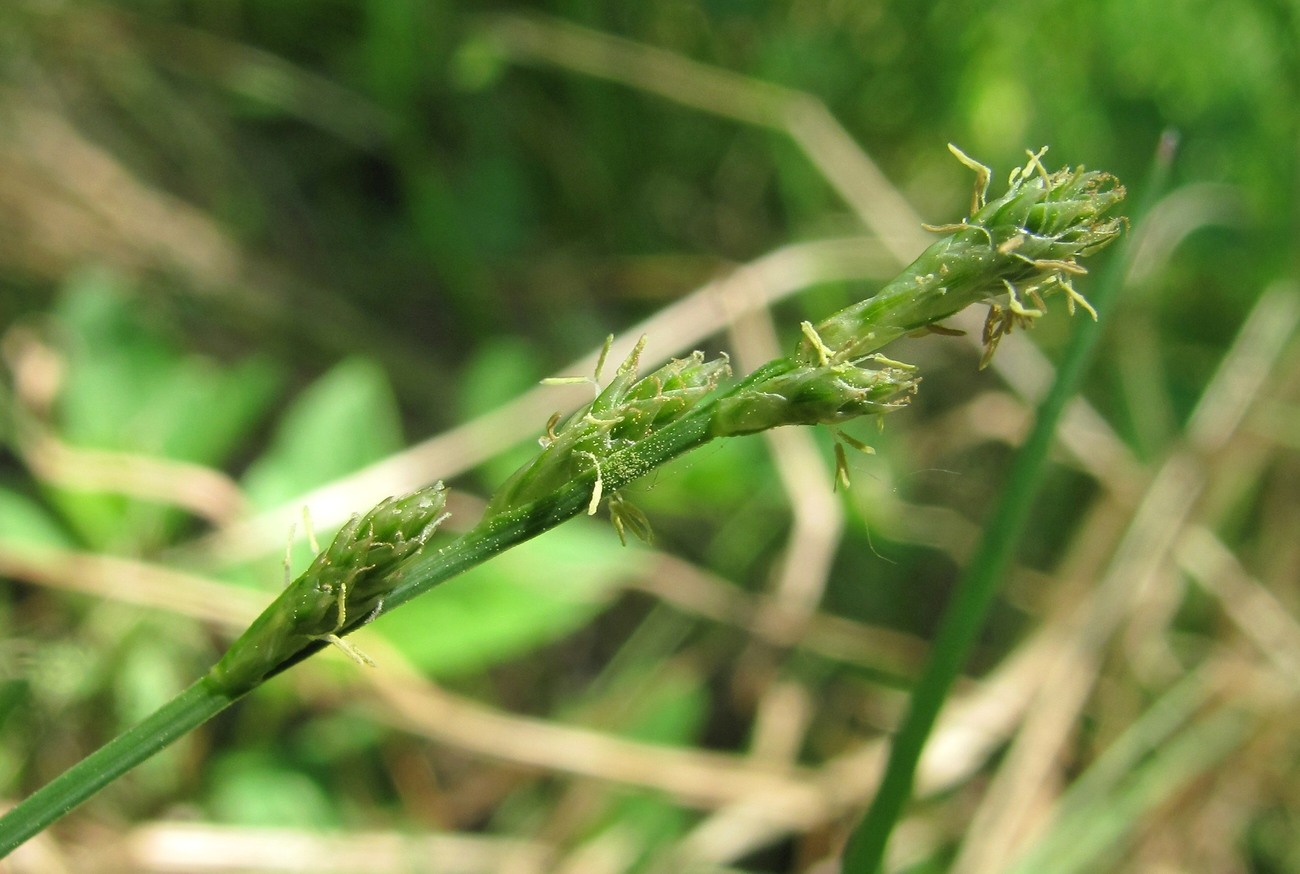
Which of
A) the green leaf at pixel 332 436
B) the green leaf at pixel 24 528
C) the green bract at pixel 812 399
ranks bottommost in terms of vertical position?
the green bract at pixel 812 399

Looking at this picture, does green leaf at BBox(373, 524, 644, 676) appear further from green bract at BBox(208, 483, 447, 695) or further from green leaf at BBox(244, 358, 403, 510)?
green bract at BBox(208, 483, 447, 695)

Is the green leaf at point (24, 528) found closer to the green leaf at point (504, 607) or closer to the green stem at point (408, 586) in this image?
the green leaf at point (504, 607)

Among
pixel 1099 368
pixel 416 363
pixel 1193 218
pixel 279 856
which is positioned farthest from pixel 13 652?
pixel 1193 218

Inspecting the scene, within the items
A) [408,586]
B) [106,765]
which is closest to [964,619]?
[408,586]

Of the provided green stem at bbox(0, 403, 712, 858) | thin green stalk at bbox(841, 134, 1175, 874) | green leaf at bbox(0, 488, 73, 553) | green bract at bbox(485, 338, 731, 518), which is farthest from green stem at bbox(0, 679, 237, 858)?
green leaf at bbox(0, 488, 73, 553)

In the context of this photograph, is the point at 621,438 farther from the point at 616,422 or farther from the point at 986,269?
the point at 986,269

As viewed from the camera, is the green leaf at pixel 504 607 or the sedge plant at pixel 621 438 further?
the green leaf at pixel 504 607

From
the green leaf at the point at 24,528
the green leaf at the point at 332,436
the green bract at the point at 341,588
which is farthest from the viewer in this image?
the green leaf at the point at 332,436

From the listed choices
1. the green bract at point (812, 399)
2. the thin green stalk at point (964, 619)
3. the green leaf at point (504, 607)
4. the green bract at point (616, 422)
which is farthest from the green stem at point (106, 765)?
the green leaf at point (504, 607)

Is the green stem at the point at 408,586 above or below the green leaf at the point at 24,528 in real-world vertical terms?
below
